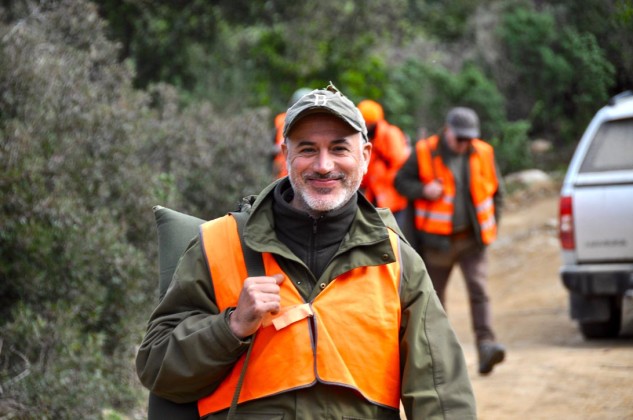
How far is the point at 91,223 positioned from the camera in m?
6.68

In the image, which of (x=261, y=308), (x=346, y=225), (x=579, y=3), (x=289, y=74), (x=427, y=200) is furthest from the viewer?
(x=289, y=74)

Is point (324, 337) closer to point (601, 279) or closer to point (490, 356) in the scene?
point (490, 356)

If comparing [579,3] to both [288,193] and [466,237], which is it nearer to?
[466,237]

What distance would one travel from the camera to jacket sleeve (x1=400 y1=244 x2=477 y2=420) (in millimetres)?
3141

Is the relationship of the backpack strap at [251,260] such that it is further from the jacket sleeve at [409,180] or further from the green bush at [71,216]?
the jacket sleeve at [409,180]

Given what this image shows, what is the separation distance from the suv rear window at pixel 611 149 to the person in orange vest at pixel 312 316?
6321 millimetres

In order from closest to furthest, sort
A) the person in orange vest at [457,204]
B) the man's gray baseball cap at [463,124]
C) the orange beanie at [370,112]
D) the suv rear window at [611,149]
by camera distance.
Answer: the man's gray baseball cap at [463,124]
the person in orange vest at [457,204]
the orange beanie at [370,112]
the suv rear window at [611,149]

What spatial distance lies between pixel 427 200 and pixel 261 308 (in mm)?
5577

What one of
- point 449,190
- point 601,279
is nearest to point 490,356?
point 449,190

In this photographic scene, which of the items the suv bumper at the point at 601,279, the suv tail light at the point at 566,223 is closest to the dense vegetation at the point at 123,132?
the suv tail light at the point at 566,223

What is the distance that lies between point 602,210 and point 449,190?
57.9 inches

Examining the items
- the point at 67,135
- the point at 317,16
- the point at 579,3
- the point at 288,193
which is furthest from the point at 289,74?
the point at 288,193

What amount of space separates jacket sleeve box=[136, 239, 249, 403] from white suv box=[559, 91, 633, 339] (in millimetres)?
6316

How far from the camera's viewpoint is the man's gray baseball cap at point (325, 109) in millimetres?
3215
